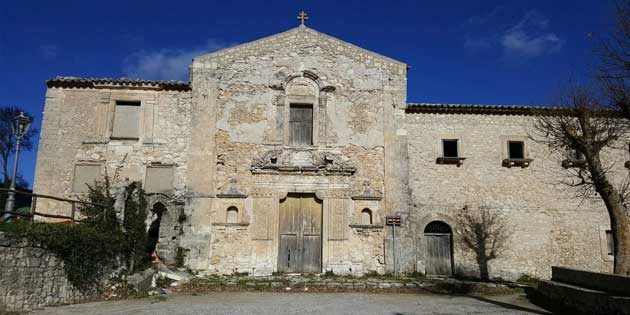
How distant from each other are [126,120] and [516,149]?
44.7 ft

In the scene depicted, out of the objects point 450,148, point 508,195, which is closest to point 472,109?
point 450,148

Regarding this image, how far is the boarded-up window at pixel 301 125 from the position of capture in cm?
1602

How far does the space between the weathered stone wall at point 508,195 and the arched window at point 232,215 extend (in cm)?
577

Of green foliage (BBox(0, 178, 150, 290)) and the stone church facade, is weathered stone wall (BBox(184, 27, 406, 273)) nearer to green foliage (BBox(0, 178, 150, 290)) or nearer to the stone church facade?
the stone church facade

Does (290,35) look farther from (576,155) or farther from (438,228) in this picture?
(576,155)

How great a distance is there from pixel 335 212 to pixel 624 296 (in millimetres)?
8675

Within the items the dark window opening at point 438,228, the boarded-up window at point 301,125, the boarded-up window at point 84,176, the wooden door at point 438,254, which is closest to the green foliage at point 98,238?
the boarded-up window at point 84,176

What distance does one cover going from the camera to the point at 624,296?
8.08 meters

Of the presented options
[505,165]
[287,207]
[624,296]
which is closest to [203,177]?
[287,207]

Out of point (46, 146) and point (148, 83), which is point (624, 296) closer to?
point (148, 83)

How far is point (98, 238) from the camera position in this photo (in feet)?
36.8

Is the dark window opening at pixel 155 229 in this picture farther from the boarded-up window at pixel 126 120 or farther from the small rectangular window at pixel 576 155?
the small rectangular window at pixel 576 155

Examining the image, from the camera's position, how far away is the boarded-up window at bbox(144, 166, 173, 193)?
15.2 metres

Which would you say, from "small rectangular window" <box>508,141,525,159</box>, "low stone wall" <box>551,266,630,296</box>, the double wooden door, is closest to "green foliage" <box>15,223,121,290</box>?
the double wooden door
